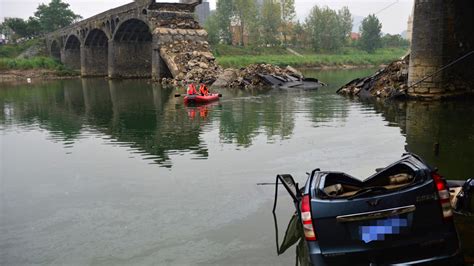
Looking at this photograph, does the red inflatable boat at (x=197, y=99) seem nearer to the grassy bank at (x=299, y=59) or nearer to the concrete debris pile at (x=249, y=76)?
the concrete debris pile at (x=249, y=76)

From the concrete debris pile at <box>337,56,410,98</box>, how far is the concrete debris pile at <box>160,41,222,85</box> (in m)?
16.8

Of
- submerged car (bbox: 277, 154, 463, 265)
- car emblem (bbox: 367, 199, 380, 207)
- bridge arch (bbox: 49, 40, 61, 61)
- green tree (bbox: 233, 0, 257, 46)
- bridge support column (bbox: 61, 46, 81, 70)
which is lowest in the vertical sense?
submerged car (bbox: 277, 154, 463, 265)

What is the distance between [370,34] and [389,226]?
9758 cm

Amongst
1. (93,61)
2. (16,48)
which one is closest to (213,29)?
(93,61)

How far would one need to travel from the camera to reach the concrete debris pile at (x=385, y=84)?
80.6 feet

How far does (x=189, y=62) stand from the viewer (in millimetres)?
45812

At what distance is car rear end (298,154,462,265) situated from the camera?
4.11 m

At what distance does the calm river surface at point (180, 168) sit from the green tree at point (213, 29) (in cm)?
6779

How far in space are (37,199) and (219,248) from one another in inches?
168

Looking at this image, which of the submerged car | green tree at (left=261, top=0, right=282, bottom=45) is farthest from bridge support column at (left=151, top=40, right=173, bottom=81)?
the submerged car

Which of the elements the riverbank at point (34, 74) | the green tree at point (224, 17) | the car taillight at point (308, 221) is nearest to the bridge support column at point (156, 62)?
the riverbank at point (34, 74)

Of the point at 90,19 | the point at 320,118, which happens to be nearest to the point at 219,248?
the point at 320,118

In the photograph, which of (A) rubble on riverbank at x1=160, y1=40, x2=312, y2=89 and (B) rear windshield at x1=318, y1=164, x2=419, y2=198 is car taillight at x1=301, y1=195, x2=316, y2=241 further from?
(A) rubble on riverbank at x1=160, y1=40, x2=312, y2=89

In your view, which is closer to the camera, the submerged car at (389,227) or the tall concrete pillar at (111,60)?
the submerged car at (389,227)
